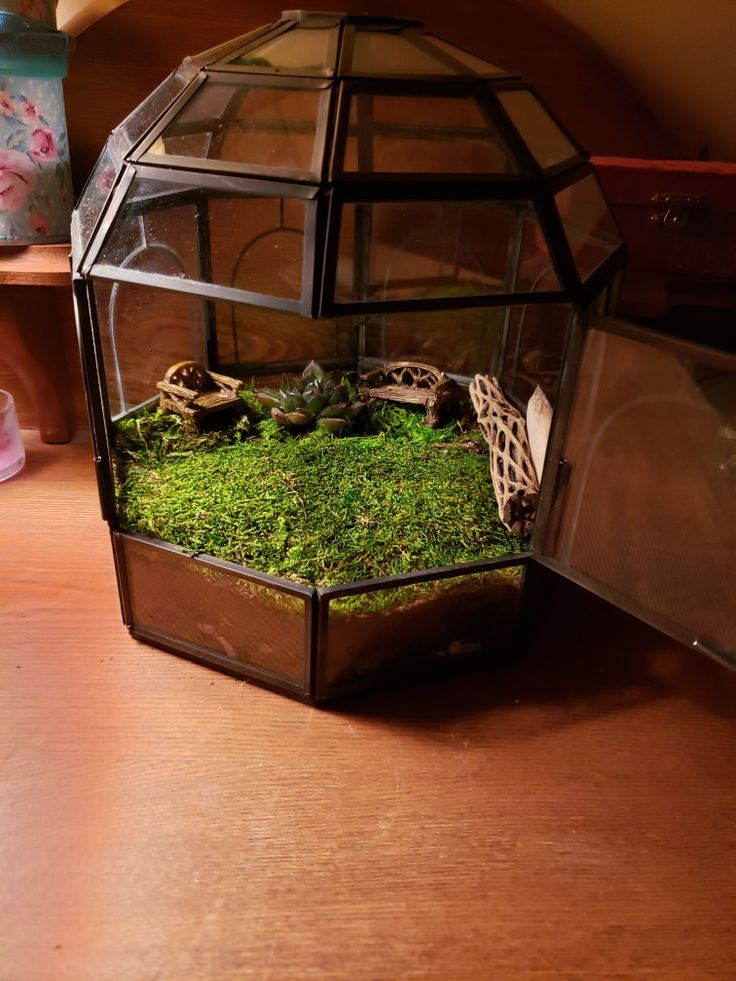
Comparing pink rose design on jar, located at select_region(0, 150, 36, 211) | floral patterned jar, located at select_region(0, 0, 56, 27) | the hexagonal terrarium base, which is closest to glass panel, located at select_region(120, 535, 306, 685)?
the hexagonal terrarium base

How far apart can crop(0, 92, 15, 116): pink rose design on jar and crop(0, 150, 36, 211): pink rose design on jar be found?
49 millimetres

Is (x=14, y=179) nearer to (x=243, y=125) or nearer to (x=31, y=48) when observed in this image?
(x=31, y=48)

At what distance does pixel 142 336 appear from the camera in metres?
1.10

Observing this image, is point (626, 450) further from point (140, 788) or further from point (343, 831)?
point (140, 788)

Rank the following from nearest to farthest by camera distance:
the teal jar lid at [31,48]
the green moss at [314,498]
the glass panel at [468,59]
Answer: the glass panel at [468,59], the green moss at [314,498], the teal jar lid at [31,48]

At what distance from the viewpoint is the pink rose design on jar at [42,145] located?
3.65 ft

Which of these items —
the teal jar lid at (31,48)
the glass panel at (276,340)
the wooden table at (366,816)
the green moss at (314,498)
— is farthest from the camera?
the glass panel at (276,340)

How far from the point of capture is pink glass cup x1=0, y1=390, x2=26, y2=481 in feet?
4.17

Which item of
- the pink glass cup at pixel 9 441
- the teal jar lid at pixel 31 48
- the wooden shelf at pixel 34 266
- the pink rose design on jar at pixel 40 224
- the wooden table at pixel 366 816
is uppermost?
the teal jar lid at pixel 31 48

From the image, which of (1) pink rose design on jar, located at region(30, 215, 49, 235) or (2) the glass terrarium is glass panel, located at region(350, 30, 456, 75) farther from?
(1) pink rose design on jar, located at region(30, 215, 49, 235)

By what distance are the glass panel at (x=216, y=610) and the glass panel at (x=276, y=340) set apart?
1.40ft

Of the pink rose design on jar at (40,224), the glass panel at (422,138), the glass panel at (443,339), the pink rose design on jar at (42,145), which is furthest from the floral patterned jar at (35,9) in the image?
the glass panel at (443,339)

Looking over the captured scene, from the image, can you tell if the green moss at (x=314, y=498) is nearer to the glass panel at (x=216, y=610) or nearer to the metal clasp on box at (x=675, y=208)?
the glass panel at (x=216, y=610)

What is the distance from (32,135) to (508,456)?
0.81m
